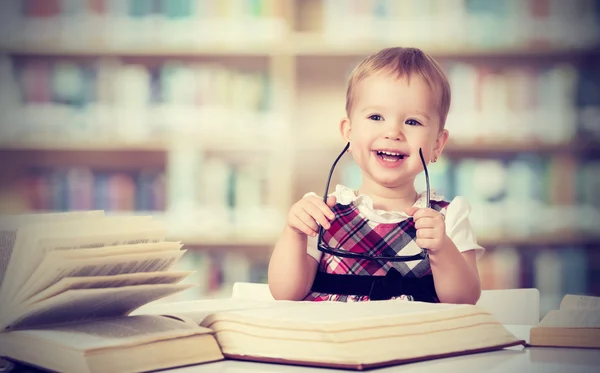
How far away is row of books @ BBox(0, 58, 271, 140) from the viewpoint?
10.1 feet

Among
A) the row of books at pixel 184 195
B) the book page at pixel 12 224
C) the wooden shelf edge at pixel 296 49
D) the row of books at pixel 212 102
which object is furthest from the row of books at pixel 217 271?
the book page at pixel 12 224

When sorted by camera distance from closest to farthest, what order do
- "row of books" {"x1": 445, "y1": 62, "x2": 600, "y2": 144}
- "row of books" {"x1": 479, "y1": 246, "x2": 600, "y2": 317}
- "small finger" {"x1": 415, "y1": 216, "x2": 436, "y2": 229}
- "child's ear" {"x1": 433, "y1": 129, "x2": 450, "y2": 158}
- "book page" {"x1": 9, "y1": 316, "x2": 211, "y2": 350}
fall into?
1. "book page" {"x1": 9, "y1": 316, "x2": 211, "y2": 350}
2. "small finger" {"x1": 415, "y1": 216, "x2": 436, "y2": 229}
3. "child's ear" {"x1": 433, "y1": 129, "x2": 450, "y2": 158}
4. "row of books" {"x1": 445, "y1": 62, "x2": 600, "y2": 144}
5. "row of books" {"x1": 479, "y1": 246, "x2": 600, "y2": 317}

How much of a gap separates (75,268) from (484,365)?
0.33 metres

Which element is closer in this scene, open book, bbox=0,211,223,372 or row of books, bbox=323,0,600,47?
open book, bbox=0,211,223,372

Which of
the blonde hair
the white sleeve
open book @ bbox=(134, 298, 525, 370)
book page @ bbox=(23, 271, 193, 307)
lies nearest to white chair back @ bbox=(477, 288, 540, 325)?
the white sleeve

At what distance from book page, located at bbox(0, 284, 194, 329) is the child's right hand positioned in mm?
253

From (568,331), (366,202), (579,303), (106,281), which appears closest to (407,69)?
(366,202)

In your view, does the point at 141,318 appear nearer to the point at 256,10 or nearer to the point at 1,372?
the point at 1,372

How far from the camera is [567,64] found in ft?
10.4

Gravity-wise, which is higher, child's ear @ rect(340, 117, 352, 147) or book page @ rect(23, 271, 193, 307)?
child's ear @ rect(340, 117, 352, 147)

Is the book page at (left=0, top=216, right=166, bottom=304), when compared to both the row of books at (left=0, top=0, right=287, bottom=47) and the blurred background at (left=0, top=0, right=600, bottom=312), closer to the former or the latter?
the blurred background at (left=0, top=0, right=600, bottom=312)

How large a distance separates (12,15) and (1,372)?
291 centimetres

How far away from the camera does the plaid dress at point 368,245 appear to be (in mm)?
1044

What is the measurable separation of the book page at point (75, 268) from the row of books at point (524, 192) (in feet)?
8.12
